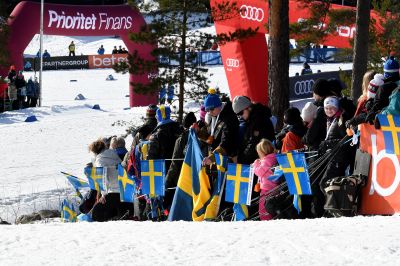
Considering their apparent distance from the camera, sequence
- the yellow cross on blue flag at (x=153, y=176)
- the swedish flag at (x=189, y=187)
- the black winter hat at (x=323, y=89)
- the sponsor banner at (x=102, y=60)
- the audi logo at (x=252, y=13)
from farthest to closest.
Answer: the sponsor banner at (x=102, y=60)
the audi logo at (x=252, y=13)
the yellow cross on blue flag at (x=153, y=176)
the swedish flag at (x=189, y=187)
the black winter hat at (x=323, y=89)

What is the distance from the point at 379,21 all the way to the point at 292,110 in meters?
11.8

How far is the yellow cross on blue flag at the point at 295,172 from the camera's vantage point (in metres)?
8.73

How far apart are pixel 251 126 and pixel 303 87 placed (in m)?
13.9

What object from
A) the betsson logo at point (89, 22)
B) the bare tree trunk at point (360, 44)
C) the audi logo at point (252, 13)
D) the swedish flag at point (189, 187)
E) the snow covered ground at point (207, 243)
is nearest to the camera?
the snow covered ground at point (207, 243)

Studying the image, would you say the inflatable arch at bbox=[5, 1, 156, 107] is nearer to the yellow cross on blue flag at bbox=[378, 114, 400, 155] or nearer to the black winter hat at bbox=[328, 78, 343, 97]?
the black winter hat at bbox=[328, 78, 343, 97]

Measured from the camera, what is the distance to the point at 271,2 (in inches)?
629

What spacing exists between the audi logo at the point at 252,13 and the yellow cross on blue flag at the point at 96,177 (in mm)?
9835

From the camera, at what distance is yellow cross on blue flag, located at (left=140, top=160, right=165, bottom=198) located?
1076 cm

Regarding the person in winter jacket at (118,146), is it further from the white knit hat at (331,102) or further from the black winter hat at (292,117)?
the white knit hat at (331,102)

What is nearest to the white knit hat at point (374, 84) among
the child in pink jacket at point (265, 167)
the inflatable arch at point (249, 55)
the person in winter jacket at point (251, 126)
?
the child in pink jacket at point (265, 167)

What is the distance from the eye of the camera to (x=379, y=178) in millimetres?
8305

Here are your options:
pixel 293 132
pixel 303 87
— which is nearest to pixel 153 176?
pixel 293 132

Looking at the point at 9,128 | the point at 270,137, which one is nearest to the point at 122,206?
the point at 270,137

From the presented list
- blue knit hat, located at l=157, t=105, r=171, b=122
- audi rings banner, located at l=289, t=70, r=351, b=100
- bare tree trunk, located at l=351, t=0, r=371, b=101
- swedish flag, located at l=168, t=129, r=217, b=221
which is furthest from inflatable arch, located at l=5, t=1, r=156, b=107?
swedish flag, located at l=168, t=129, r=217, b=221
